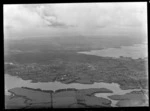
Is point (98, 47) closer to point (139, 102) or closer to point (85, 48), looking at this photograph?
point (85, 48)

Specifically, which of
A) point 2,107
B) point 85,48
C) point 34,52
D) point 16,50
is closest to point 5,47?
point 16,50

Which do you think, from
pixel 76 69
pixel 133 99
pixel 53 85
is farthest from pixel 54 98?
pixel 133 99

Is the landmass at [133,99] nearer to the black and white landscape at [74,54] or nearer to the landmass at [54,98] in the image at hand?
the black and white landscape at [74,54]

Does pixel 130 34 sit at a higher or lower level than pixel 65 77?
higher

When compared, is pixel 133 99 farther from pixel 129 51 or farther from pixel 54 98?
pixel 54 98

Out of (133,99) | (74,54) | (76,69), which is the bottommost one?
(133,99)

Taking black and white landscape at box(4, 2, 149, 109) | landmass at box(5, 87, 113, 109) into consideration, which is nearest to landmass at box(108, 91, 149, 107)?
black and white landscape at box(4, 2, 149, 109)

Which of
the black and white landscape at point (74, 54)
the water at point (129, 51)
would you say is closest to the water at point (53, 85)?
the black and white landscape at point (74, 54)

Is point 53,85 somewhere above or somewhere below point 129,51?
below

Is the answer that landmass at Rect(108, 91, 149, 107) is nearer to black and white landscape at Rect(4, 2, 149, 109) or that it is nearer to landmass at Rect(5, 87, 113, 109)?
black and white landscape at Rect(4, 2, 149, 109)
